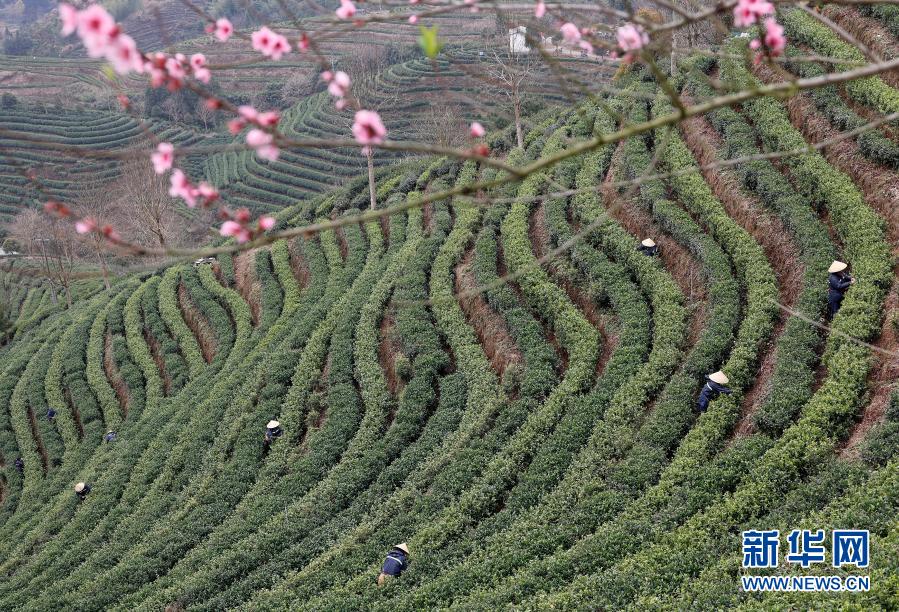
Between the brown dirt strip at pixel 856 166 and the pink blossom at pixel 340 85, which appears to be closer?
the pink blossom at pixel 340 85

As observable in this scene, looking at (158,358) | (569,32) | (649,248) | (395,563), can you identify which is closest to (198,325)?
(158,358)

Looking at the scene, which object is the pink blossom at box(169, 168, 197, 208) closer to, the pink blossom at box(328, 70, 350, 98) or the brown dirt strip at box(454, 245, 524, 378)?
the pink blossom at box(328, 70, 350, 98)

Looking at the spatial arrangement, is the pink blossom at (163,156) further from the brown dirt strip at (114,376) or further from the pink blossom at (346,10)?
the brown dirt strip at (114,376)

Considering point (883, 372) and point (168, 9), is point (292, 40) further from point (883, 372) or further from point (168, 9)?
point (168, 9)

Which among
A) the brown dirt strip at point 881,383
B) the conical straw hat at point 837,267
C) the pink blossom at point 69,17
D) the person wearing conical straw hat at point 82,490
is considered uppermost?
the pink blossom at point 69,17

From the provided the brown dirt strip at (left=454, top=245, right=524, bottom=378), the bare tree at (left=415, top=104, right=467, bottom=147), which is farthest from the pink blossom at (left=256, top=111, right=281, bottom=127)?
the bare tree at (left=415, top=104, right=467, bottom=147)

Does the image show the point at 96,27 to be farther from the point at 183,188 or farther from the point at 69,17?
the point at 183,188

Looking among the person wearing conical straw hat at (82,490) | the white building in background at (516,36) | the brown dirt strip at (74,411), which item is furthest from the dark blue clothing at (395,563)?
the brown dirt strip at (74,411)
